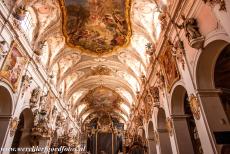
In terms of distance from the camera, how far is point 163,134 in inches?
514

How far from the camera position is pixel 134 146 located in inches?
666

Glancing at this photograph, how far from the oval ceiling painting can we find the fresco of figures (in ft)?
15.1

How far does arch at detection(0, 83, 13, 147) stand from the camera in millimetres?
9742

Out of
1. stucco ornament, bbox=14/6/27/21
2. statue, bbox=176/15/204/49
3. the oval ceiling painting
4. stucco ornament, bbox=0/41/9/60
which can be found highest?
the oval ceiling painting

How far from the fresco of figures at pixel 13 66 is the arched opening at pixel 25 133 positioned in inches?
124

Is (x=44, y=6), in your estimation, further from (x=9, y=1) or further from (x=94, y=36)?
(x=94, y=36)

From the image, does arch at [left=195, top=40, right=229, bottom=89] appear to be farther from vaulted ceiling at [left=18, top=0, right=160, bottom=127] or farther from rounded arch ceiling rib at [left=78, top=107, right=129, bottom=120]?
rounded arch ceiling rib at [left=78, top=107, right=129, bottom=120]

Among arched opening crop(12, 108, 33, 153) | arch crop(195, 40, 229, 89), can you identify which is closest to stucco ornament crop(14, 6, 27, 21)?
arched opening crop(12, 108, 33, 153)

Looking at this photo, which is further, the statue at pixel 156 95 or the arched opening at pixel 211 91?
the statue at pixel 156 95

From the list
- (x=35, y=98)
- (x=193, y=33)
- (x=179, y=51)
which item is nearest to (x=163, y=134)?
(x=179, y=51)

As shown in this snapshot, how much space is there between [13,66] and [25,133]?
519 centimetres

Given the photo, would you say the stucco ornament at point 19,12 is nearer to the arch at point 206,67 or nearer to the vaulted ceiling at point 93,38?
the vaulted ceiling at point 93,38

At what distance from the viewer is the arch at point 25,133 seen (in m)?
12.9

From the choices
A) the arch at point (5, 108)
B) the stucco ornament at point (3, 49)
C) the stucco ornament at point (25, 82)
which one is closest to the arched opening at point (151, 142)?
the stucco ornament at point (25, 82)
